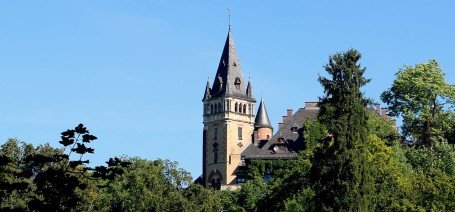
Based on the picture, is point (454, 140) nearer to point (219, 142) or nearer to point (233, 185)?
point (233, 185)

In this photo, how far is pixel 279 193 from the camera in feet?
186

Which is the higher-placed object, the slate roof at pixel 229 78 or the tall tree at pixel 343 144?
the slate roof at pixel 229 78

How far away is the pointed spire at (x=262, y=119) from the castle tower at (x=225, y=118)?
3.91ft

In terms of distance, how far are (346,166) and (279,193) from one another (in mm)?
6676

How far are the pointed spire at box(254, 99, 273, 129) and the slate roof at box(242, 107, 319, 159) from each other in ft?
39.3

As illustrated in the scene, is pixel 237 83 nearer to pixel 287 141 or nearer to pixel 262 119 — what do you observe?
pixel 262 119

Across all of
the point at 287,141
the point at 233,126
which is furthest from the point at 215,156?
the point at 287,141

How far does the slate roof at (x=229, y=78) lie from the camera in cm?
11800

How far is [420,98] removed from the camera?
276ft

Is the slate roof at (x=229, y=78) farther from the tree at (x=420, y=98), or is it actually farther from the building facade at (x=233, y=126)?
the tree at (x=420, y=98)

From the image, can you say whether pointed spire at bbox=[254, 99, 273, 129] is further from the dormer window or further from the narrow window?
the narrow window

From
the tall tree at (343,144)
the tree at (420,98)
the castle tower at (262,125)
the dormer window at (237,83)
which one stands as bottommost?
the tall tree at (343,144)

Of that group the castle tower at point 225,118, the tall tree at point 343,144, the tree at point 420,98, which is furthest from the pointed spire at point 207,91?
the tall tree at point 343,144

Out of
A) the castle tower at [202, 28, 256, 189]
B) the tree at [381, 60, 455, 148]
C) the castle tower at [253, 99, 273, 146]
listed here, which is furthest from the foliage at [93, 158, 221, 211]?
the castle tower at [253, 99, 273, 146]
